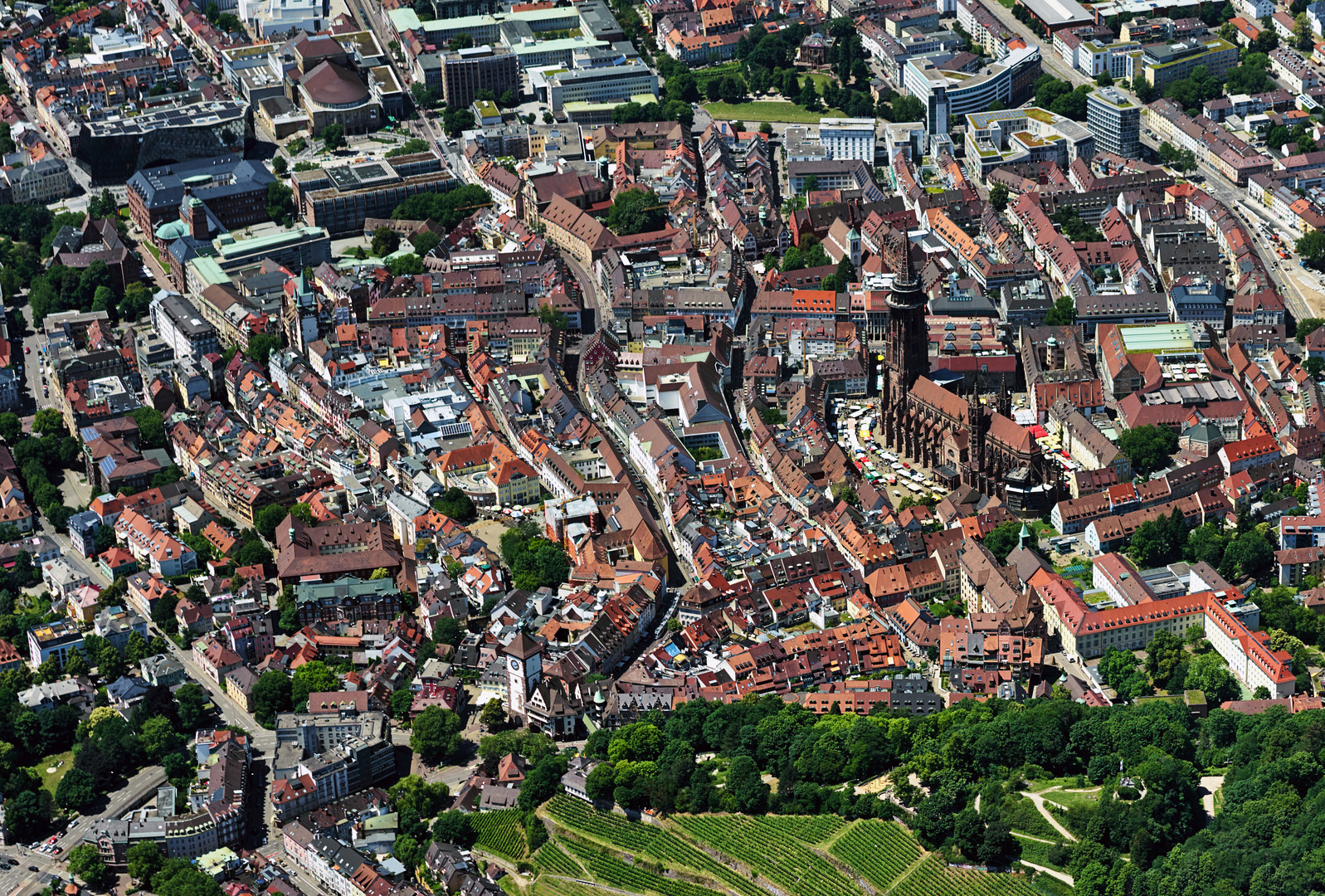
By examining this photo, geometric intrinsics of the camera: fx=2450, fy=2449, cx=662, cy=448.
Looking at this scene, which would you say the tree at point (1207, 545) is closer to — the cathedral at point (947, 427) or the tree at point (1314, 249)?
the cathedral at point (947, 427)

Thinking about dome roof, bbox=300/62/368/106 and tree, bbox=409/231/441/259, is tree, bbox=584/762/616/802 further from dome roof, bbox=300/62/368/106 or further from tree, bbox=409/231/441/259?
dome roof, bbox=300/62/368/106

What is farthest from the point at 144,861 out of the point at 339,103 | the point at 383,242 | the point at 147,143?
the point at 339,103

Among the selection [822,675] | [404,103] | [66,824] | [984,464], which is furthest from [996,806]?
[404,103]

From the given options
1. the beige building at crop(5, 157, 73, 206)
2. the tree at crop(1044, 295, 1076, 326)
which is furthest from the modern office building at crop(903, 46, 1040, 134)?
the beige building at crop(5, 157, 73, 206)

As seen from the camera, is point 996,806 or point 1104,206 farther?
point 1104,206

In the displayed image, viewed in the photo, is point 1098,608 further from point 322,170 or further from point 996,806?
point 322,170
